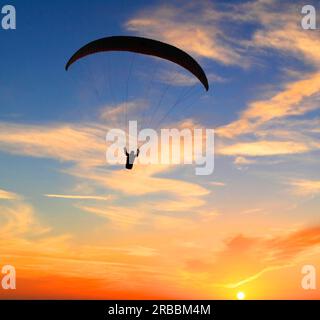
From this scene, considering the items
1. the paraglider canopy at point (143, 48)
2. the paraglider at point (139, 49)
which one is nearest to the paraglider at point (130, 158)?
the paraglider at point (139, 49)

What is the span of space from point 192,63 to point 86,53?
7929mm

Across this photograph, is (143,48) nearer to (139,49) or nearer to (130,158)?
(139,49)

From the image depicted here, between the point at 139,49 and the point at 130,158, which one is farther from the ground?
the point at 139,49

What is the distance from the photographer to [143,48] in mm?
33438

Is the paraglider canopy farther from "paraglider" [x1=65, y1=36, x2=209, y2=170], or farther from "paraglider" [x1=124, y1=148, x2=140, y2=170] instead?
"paraglider" [x1=124, y1=148, x2=140, y2=170]

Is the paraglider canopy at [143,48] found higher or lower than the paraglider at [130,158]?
higher

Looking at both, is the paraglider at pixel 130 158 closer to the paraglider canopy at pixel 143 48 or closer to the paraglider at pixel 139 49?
the paraglider at pixel 139 49

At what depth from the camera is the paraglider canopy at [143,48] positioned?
3316 centimetres

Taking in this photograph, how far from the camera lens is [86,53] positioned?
34.6 meters

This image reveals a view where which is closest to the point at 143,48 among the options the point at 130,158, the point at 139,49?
the point at 139,49

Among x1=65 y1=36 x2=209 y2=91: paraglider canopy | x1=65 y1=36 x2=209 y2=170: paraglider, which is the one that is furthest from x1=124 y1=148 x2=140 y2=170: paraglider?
x1=65 y1=36 x2=209 y2=91: paraglider canopy

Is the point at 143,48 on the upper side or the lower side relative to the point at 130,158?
upper
